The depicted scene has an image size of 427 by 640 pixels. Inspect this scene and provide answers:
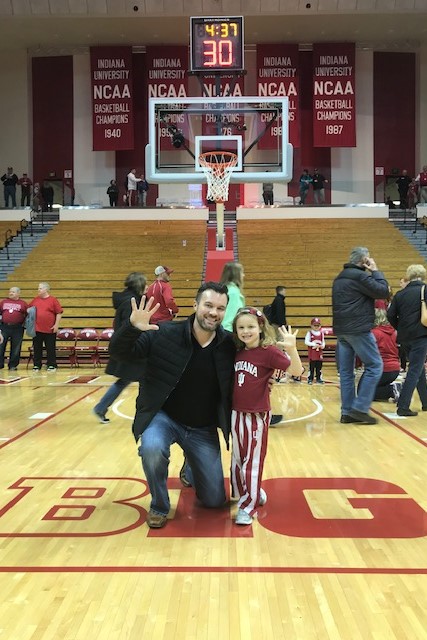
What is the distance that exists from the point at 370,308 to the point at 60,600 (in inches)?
155

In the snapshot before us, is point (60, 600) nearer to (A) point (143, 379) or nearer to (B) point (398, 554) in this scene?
(A) point (143, 379)

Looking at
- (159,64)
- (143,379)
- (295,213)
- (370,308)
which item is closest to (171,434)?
(143,379)

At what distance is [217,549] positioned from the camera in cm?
276

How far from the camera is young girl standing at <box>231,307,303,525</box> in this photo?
3.08 metres

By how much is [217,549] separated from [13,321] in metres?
8.27

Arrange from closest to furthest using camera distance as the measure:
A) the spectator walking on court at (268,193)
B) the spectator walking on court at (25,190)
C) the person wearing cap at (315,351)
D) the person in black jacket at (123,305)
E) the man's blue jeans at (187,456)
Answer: the man's blue jeans at (187,456)
the person in black jacket at (123,305)
the person wearing cap at (315,351)
the spectator walking on court at (268,193)
the spectator walking on court at (25,190)

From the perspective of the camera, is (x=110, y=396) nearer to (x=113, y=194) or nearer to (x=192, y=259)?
(x=192, y=259)

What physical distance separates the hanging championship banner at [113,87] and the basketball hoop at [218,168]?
918 cm

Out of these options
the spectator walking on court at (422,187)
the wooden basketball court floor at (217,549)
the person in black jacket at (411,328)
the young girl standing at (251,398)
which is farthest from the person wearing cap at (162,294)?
the spectator walking on court at (422,187)

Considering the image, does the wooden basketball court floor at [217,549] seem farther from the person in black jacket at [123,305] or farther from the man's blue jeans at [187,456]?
the person in black jacket at [123,305]

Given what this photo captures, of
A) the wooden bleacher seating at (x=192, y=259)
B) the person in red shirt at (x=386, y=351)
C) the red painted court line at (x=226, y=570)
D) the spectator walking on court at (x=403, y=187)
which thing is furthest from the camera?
the spectator walking on court at (x=403, y=187)

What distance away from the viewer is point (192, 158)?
13.5 metres

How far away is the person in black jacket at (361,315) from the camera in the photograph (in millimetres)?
5336

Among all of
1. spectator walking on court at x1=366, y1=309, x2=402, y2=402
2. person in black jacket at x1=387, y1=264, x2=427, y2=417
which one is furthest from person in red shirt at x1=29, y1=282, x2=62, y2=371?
person in black jacket at x1=387, y1=264, x2=427, y2=417
